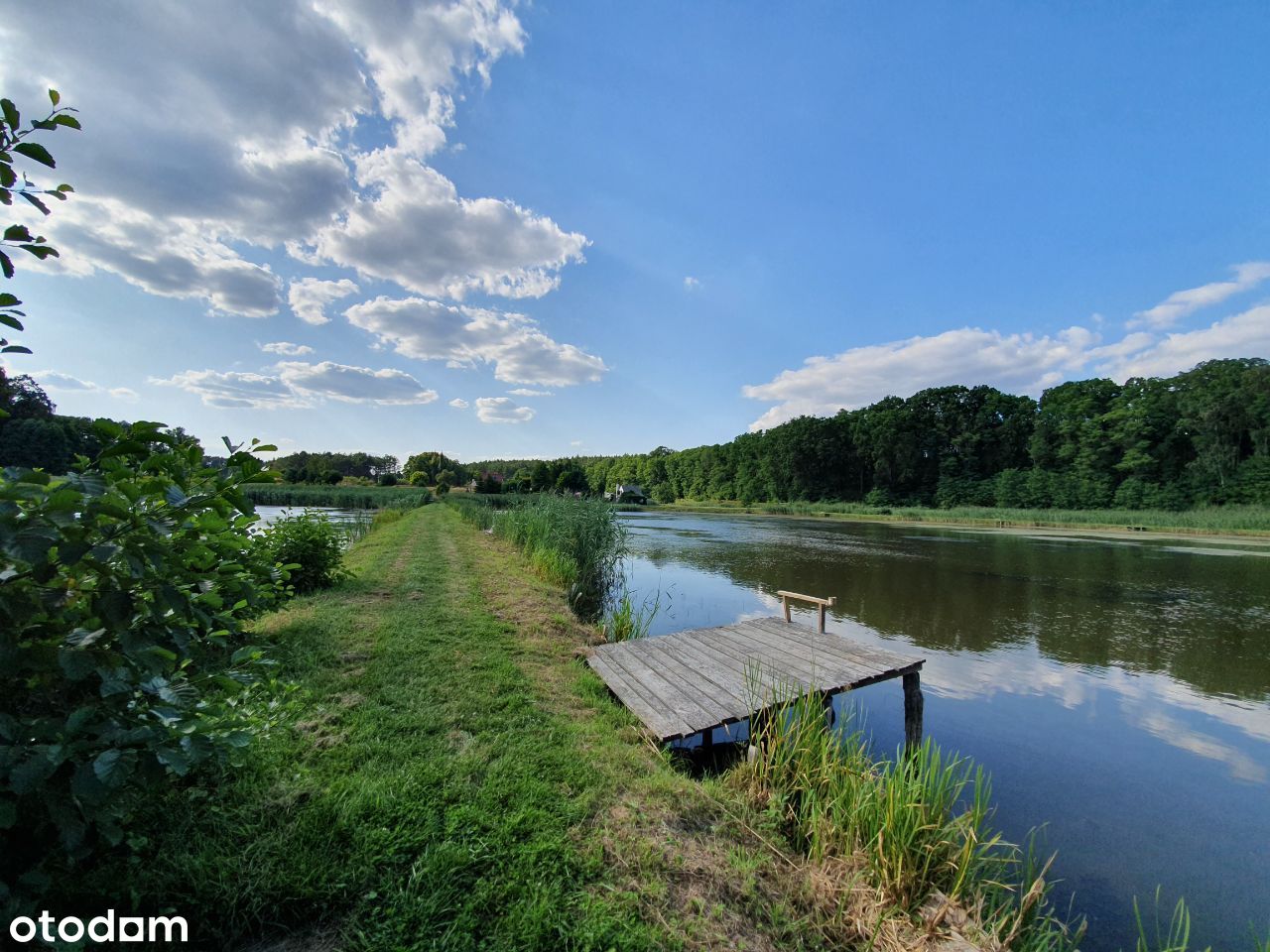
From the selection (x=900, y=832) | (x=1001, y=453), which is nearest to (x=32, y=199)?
(x=900, y=832)

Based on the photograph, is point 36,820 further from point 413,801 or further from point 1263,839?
point 1263,839

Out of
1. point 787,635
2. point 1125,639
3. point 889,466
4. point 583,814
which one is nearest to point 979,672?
point 787,635

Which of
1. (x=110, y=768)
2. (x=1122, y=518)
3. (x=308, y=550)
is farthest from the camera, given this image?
(x=1122, y=518)

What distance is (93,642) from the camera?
1270mm

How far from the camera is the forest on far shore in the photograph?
38.8m

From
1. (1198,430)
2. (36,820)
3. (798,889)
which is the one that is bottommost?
(798,889)

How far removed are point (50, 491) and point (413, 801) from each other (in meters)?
2.07

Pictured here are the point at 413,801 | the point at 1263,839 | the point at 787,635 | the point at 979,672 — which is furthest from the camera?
the point at 979,672

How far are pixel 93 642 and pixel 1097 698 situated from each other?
28.6 feet

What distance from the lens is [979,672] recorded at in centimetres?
682

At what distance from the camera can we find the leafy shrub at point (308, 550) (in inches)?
255

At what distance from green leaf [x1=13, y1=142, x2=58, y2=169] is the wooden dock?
158 inches

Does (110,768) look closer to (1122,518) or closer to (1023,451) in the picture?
(1122,518)

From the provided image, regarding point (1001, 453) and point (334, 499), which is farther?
point (1001, 453)
